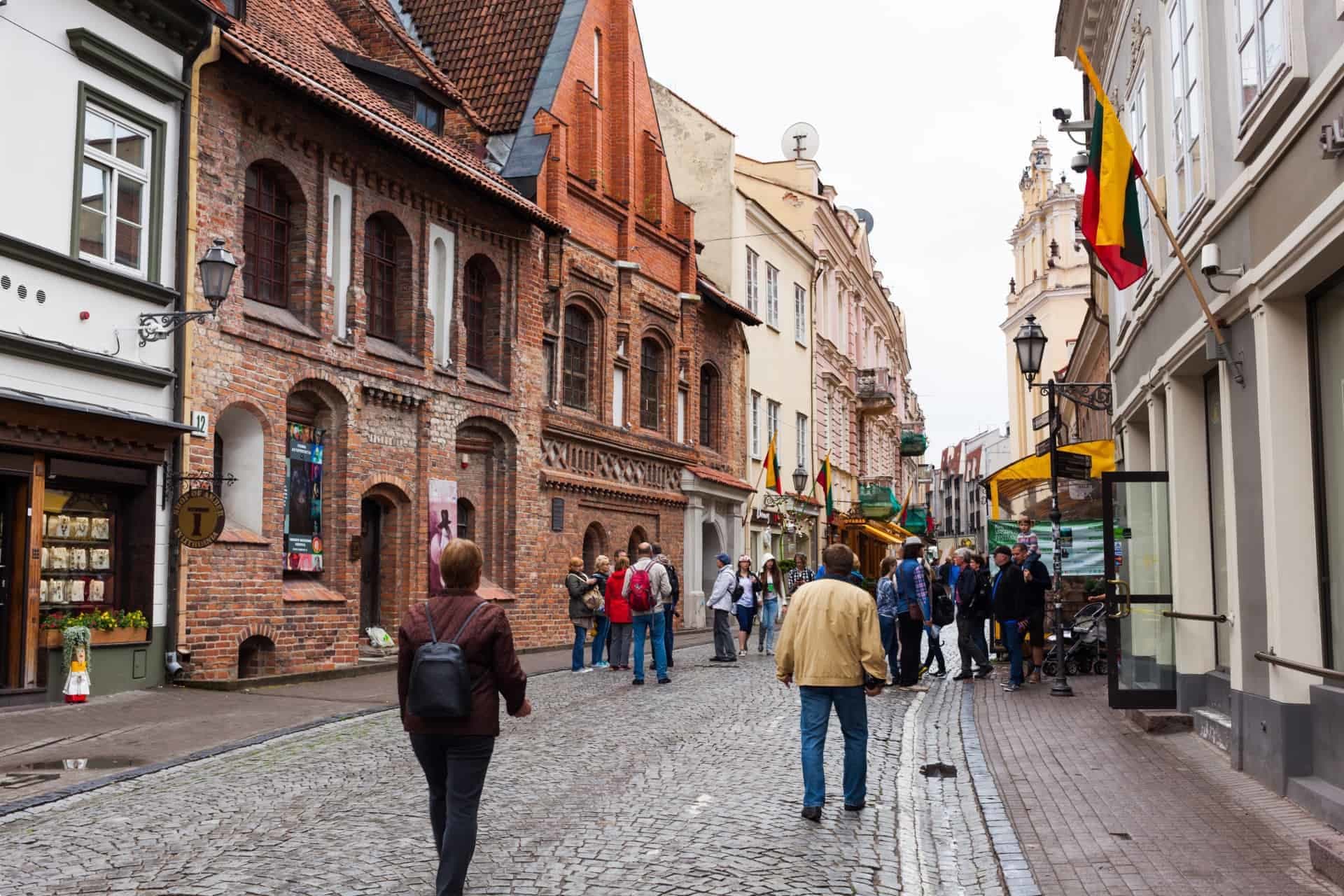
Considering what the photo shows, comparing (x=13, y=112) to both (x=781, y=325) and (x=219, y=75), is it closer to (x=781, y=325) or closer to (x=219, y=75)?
(x=219, y=75)

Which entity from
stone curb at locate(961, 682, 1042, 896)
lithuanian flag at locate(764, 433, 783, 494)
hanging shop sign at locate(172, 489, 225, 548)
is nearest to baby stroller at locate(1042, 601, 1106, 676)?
stone curb at locate(961, 682, 1042, 896)

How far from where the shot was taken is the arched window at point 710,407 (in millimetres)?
34938

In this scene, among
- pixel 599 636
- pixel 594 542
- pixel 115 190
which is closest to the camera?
pixel 115 190

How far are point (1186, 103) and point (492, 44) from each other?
18537 mm

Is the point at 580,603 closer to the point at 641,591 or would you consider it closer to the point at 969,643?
the point at 641,591

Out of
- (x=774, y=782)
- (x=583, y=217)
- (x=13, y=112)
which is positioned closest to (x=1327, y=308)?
(x=774, y=782)

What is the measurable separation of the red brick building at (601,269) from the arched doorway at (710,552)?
4.00 ft

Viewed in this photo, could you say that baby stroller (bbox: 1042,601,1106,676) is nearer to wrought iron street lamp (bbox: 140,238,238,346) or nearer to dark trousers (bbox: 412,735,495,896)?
wrought iron street lamp (bbox: 140,238,238,346)

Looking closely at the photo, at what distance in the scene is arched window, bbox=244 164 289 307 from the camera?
18234mm

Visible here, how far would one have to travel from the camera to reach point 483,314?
78.7 feet

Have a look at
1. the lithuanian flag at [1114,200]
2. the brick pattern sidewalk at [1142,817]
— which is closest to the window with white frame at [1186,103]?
the lithuanian flag at [1114,200]

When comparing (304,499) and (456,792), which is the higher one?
(304,499)

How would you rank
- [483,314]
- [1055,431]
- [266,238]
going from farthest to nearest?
[483,314], [266,238], [1055,431]

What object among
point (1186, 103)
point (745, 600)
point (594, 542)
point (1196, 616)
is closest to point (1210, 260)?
point (1186, 103)
